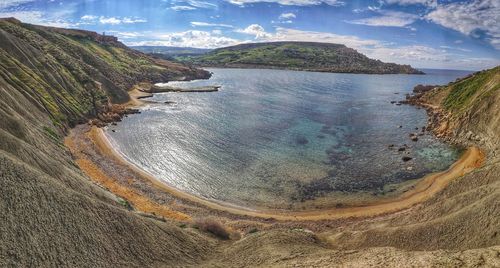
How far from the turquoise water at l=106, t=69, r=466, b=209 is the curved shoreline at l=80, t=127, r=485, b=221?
175 cm

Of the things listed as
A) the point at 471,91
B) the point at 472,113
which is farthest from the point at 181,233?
the point at 471,91

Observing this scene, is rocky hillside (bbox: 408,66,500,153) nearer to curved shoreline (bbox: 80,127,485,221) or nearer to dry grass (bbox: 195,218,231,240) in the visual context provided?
curved shoreline (bbox: 80,127,485,221)

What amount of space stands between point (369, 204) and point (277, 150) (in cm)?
2591

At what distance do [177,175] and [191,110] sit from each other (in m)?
59.4

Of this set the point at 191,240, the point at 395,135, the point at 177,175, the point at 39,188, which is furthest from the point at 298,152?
the point at 39,188

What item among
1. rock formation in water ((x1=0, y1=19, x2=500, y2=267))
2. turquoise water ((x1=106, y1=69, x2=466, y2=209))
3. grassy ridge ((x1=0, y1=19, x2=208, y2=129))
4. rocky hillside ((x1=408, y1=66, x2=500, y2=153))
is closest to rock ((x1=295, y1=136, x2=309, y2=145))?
turquoise water ((x1=106, y1=69, x2=466, y2=209))

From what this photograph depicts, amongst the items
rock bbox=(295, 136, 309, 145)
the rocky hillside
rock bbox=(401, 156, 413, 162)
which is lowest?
rock bbox=(401, 156, 413, 162)

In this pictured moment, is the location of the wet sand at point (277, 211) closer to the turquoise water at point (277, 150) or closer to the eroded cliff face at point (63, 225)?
the turquoise water at point (277, 150)

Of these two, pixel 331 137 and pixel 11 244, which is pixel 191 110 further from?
pixel 11 244

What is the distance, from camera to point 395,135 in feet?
282

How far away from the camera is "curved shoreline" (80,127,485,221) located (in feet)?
153

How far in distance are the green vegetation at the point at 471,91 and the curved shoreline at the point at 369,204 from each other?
945 inches

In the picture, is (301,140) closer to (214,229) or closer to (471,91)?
(214,229)

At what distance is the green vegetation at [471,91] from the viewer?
8051cm
